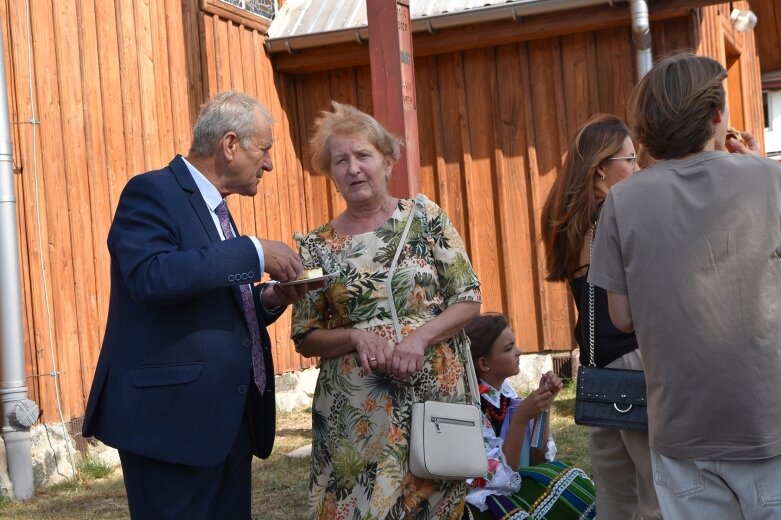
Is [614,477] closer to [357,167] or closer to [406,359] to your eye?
[406,359]

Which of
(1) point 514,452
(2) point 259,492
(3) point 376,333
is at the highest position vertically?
(3) point 376,333

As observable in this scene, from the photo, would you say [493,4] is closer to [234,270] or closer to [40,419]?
[40,419]

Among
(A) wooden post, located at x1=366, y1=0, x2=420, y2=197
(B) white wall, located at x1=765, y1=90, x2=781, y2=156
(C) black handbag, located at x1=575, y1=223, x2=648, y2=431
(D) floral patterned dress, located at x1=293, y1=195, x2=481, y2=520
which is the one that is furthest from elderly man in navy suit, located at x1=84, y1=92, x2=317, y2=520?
(B) white wall, located at x1=765, y1=90, x2=781, y2=156

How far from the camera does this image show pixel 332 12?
9445mm

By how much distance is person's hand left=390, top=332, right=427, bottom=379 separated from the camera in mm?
3168

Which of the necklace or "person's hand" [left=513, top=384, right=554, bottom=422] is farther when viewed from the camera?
"person's hand" [left=513, top=384, right=554, bottom=422]

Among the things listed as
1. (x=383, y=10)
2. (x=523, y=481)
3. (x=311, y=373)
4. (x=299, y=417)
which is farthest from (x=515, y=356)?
(x=311, y=373)

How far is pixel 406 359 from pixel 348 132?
2.71ft

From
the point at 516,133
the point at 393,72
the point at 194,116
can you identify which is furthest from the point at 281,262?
the point at 516,133

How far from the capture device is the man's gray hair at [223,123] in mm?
3178

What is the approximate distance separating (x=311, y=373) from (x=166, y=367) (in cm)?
651

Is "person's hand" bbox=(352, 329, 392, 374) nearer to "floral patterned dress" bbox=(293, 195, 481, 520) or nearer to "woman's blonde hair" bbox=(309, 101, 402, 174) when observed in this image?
"floral patterned dress" bbox=(293, 195, 481, 520)

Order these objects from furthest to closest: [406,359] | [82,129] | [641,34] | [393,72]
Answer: [641,34], [82,129], [393,72], [406,359]

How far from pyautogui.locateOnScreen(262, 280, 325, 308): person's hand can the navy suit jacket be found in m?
0.20
